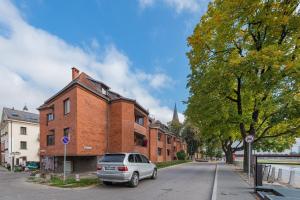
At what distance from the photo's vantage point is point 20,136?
50875mm

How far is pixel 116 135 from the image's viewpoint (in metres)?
28.6

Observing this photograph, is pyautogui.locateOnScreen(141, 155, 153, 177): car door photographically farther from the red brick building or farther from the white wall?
the white wall

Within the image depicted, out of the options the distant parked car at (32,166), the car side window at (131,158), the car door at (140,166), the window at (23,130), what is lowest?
the distant parked car at (32,166)

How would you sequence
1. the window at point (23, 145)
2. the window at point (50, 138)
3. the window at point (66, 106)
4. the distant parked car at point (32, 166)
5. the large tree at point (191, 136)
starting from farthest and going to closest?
the large tree at point (191, 136) → the window at point (23, 145) → the distant parked car at point (32, 166) → the window at point (50, 138) → the window at point (66, 106)

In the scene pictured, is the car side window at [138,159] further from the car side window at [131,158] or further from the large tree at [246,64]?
the large tree at [246,64]

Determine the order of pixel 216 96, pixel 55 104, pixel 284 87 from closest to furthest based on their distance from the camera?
1. pixel 284 87
2. pixel 216 96
3. pixel 55 104

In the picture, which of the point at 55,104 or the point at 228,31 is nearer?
the point at 228,31

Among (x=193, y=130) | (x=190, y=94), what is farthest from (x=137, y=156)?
(x=193, y=130)

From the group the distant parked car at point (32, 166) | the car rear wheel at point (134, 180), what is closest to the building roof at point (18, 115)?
the distant parked car at point (32, 166)

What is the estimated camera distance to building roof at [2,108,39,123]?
50812 mm

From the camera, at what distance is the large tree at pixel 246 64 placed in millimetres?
17656

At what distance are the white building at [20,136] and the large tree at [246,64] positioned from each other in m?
37.2

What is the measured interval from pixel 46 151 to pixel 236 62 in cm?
2262

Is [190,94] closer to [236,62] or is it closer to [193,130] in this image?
[236,62]
